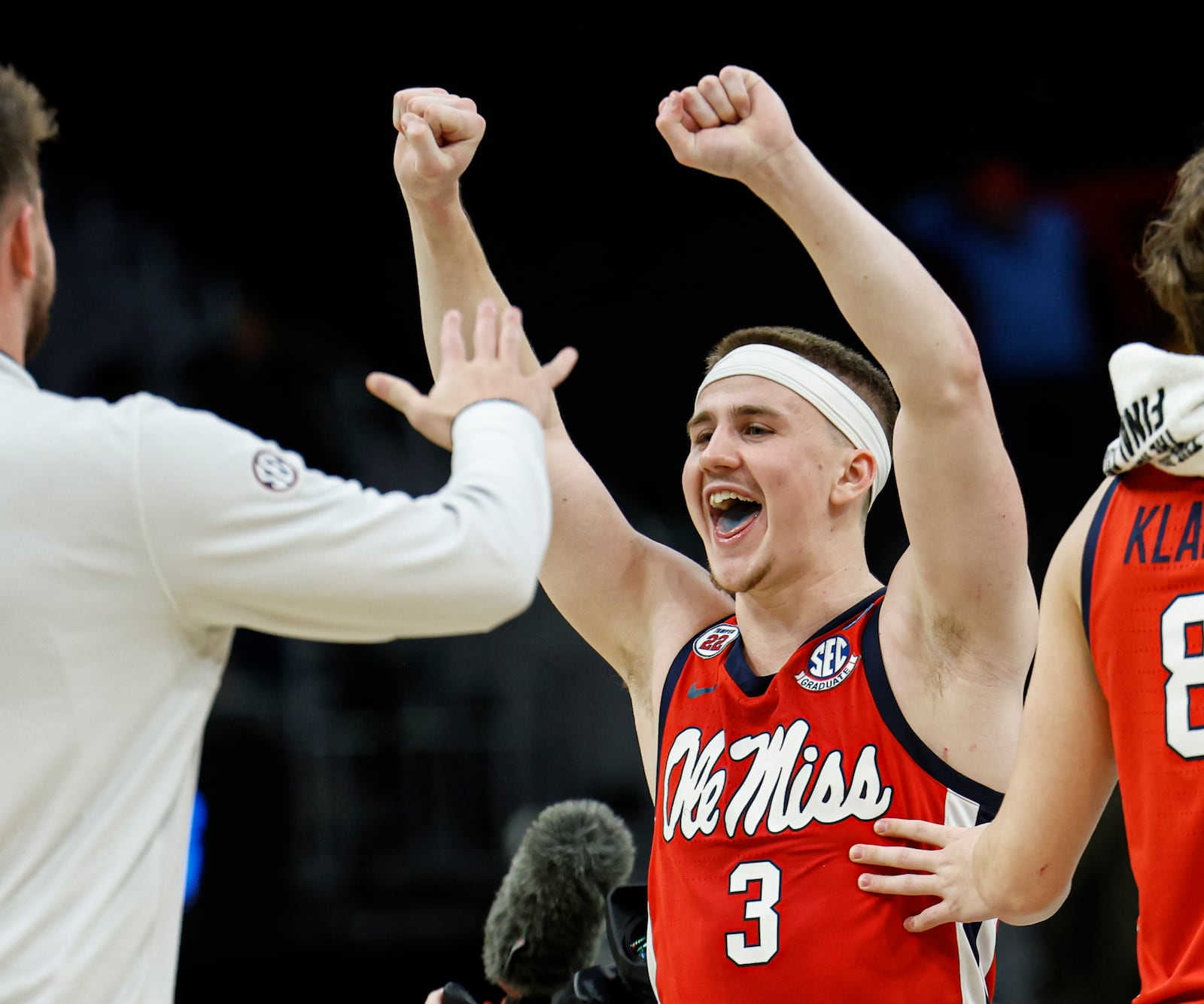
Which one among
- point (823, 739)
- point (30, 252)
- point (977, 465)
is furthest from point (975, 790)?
point (30, 252)

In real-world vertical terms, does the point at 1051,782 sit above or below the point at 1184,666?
below

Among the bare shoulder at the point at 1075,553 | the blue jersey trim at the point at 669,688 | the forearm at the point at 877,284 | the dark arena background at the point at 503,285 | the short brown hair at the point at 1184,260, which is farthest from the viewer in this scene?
the dark arena background at the point at 503,285

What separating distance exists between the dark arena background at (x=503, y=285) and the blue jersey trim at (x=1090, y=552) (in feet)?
14.5

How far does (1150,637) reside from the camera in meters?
1.83

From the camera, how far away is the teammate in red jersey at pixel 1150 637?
1784 mm

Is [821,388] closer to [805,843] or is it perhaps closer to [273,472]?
[805,843]

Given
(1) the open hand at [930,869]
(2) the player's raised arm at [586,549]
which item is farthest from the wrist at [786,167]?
(1) the open hand at [930,869]

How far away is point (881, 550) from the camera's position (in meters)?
7.20

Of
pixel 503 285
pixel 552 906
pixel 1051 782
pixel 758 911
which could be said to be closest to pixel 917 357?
pixel 1051 782

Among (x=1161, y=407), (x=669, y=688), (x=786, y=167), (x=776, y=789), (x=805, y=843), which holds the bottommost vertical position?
(x=805, y=843)

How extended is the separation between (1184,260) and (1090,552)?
38 cm

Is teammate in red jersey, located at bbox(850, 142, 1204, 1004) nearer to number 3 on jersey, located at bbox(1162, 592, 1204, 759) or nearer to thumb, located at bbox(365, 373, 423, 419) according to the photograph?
number 3 on jersey, located at bbox(1162, 592, 1204, 759)

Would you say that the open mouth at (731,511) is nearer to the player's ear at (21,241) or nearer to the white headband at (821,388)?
the white headband at (821,388)

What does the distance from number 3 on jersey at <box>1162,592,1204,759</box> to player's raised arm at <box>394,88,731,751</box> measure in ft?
4.85
